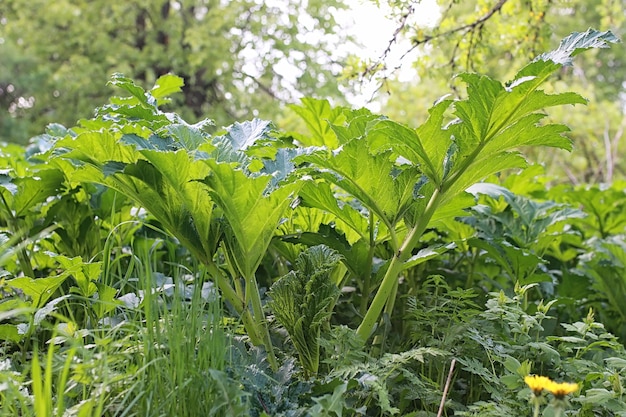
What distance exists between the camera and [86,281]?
1.30 meters

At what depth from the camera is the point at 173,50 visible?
10062 millimetres

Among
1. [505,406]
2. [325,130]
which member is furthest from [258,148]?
[505,406]

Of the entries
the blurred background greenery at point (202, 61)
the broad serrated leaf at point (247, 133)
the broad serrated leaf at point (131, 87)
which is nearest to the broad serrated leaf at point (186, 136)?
→ the broad serrated leaf at point (247, 133)

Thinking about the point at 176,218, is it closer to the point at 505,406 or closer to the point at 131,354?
the point at 131,354

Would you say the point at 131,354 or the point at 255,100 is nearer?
the point at 131,354

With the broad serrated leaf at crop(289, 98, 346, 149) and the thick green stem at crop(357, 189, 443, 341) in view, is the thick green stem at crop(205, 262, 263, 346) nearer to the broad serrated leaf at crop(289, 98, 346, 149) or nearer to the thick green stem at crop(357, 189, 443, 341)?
the thick green stem at crop(357, 189, 443, 341)

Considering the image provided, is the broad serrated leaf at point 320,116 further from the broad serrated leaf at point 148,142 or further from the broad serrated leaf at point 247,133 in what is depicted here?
the broad serrated leaf at point 148,142

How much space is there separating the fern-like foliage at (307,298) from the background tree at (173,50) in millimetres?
8522

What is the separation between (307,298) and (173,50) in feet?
31.7

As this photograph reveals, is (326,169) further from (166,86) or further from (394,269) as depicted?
(166,86)

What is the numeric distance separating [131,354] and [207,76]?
985 centimetres

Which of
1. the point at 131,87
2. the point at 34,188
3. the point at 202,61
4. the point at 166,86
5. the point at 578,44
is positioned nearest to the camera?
the point at 578,44

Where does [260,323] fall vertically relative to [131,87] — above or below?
below

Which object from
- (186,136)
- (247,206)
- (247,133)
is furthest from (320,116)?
(247,206)
